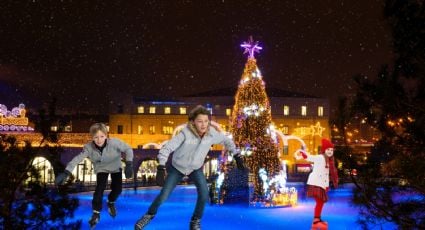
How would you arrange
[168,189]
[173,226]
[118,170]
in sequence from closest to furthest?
[168,189] < [118,170] < [173,226]

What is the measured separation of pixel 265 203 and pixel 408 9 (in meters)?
14.7

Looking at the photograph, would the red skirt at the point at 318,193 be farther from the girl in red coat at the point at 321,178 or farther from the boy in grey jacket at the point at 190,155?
the boy in grey jacket at the point at 190,155

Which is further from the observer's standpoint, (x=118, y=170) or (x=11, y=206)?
(x=118, y=170)

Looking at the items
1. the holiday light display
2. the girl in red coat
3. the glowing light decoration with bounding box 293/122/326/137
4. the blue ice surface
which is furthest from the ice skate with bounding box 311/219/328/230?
the glowing light decoration with bounding box 293/122/326/137

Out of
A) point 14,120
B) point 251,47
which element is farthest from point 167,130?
point 251,47

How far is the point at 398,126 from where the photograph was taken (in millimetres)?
7621

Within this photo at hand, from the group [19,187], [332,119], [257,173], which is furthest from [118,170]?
[257,173]

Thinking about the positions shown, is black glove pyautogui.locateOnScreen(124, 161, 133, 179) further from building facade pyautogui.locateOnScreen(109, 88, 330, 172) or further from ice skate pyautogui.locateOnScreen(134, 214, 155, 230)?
building facade pyautogui.locateOnScreen(109, 88, 330, 172)

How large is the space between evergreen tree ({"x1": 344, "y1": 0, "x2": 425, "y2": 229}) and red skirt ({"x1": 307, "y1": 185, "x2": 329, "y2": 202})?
158 inches

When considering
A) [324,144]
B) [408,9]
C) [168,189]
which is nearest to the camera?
[408,9]

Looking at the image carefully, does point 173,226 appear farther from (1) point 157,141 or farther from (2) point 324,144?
(1) point 157,141

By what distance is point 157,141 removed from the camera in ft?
250

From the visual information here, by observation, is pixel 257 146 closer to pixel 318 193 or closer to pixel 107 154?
pixel 318 193

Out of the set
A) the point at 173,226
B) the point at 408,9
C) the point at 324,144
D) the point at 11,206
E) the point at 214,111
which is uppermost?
the point at 214,111
